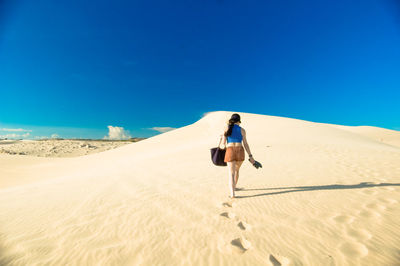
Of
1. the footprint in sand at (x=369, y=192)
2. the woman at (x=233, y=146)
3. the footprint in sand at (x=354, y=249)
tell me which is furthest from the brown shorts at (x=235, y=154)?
the footprint in sand at (x=369, y=192)

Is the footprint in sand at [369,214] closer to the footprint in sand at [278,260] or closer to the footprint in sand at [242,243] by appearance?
the footprint in sand at [278,260]

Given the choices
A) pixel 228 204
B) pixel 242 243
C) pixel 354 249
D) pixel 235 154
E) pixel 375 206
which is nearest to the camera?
pixel 354 249

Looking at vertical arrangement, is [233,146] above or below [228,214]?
above

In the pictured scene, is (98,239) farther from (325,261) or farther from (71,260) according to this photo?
(325,261)

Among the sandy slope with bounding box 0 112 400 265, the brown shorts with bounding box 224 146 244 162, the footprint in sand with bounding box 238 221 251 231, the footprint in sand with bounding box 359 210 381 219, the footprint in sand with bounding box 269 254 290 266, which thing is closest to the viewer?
the footprint in sand with bounding box 269 254 290 266

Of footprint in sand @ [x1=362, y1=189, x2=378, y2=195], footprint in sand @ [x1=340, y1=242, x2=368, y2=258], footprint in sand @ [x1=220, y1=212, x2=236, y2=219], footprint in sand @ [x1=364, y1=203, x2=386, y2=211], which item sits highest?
footprint in sand @ [x1=362, y1=189, x2=378, y2=195]

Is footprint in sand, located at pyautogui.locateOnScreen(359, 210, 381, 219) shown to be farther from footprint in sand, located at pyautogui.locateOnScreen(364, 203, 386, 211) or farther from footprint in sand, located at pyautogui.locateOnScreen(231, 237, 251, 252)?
footprint in sand, located at pyautogui.locateOnScreen(231, 237, 251, 252)

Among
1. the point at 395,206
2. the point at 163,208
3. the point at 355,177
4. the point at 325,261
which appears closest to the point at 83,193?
the point at 163,208

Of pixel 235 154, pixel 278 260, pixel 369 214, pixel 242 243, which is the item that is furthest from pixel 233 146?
pixel 369 214

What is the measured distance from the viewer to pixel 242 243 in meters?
2.71

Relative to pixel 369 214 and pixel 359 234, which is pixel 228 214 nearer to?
pixel 359 234

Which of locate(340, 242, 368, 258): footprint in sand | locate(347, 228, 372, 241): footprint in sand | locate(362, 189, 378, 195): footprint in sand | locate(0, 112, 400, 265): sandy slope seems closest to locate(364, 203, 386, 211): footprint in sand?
locate(0, 112, 400, 265): sandy slope

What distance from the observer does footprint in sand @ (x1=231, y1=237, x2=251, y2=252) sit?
8.49 feet

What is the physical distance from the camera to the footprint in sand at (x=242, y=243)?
259cm
